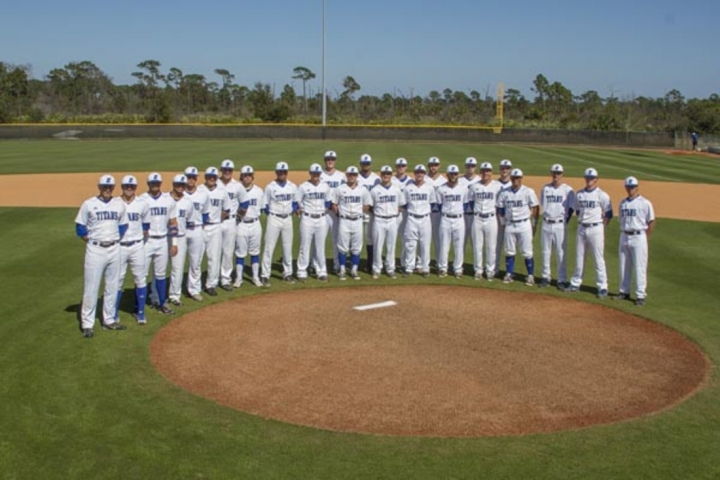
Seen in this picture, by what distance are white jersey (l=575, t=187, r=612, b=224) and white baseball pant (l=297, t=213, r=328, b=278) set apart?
417 centimetres

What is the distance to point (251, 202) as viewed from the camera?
11.3 m

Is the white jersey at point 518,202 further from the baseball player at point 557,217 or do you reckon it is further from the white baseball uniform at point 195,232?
the white baseball uniform at point 195,232

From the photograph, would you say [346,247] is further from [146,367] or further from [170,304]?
[146,367]

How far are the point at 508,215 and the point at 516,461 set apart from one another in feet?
21.8

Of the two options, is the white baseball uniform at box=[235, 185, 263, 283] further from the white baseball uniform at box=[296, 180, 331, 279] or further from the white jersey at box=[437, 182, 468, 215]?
the white jersey at box=[437, 182, 468, 215]

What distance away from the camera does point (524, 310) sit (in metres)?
10.2

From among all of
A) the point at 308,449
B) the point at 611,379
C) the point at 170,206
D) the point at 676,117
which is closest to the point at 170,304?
the point at 170,206

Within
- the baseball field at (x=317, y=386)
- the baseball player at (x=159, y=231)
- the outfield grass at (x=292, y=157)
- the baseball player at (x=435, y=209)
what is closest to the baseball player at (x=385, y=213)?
the baseball field at (x=317, y=386)

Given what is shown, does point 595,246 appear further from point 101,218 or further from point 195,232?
point 101,218

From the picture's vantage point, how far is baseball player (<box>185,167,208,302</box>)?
10.3m

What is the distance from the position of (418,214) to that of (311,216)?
6.06ft

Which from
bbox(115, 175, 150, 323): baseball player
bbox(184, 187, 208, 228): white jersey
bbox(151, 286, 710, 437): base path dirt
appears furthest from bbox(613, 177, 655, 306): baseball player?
bbox(115, 175, 150, 323): baseball player

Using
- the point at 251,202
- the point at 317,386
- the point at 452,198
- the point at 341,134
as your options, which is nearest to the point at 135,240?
the point at 251,202

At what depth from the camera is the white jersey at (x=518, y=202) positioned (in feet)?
38.1
